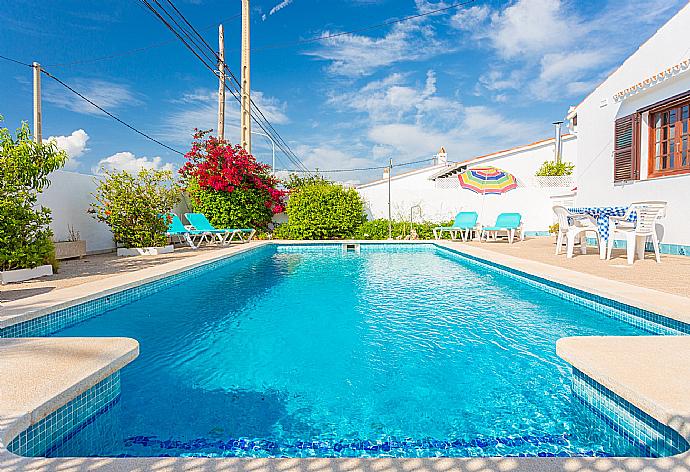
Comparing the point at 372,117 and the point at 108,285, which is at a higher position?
the point at 372,117

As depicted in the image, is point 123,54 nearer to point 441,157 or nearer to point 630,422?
point 441,157

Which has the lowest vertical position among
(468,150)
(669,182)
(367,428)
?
(367,428)

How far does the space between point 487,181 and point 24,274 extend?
11576 mm

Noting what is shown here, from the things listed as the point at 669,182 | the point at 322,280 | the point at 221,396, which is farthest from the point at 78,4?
the point at 669,182

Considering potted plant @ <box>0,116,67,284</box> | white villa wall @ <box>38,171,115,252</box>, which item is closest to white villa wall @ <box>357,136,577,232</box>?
white villa wall @ <box>38,171,115,252</box>

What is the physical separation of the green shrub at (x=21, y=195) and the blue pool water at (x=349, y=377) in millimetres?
2136

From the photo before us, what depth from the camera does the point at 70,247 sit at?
8.43 meters

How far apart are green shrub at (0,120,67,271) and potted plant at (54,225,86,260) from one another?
1865mm

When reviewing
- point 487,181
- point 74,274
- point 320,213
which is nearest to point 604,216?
point 487,181

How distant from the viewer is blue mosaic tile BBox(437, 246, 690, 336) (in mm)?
3484

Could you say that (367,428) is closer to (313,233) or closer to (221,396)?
(221,396)

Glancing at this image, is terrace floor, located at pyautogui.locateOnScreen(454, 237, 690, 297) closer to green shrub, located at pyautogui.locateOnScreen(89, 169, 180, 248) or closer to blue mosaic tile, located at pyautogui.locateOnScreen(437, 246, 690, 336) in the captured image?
blue mosaic tile, located at pyautogui.locateOnScreen(437, 246, 690, 336)

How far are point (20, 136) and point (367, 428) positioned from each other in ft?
21.4

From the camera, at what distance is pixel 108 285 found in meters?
5.19
